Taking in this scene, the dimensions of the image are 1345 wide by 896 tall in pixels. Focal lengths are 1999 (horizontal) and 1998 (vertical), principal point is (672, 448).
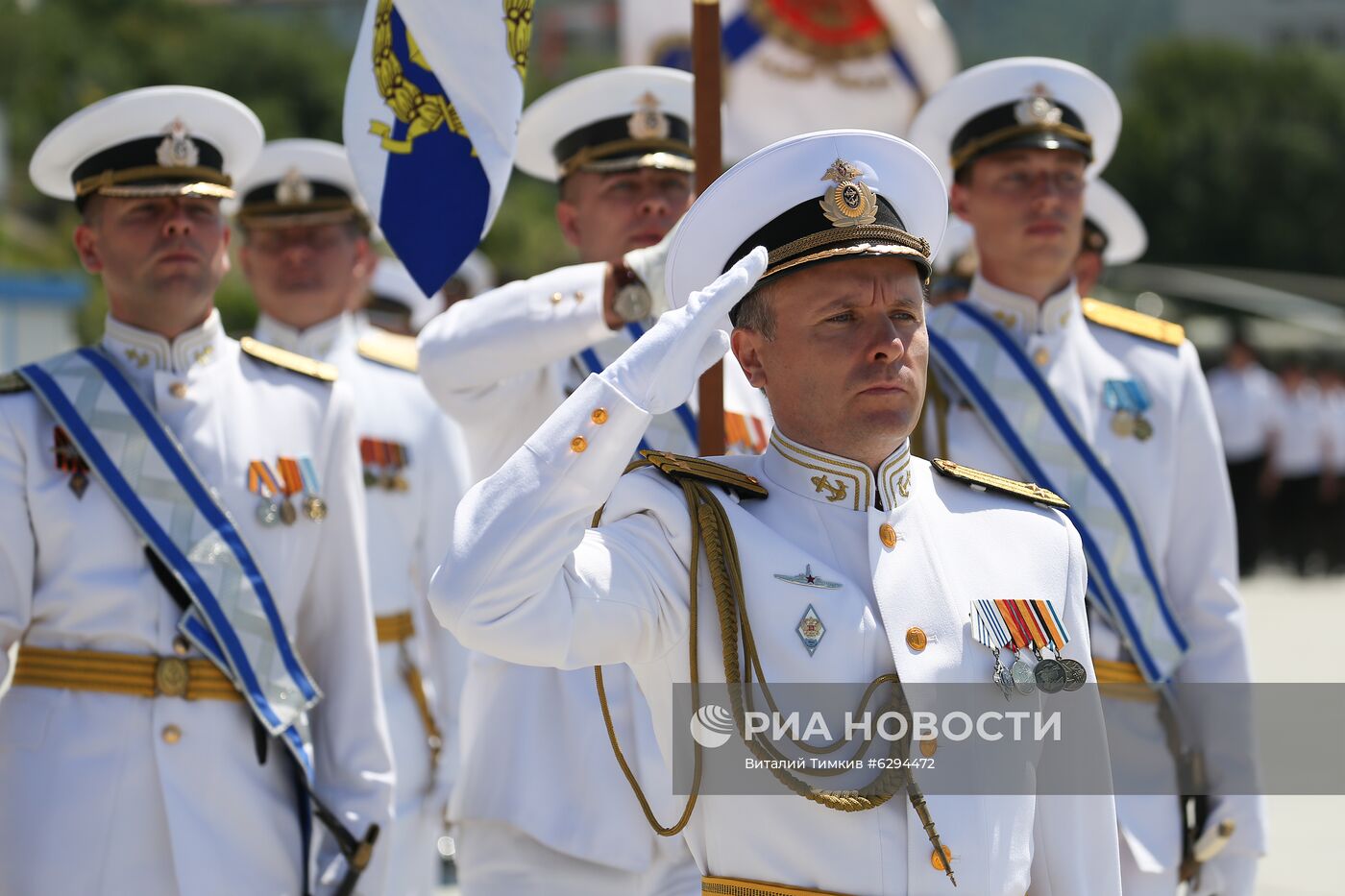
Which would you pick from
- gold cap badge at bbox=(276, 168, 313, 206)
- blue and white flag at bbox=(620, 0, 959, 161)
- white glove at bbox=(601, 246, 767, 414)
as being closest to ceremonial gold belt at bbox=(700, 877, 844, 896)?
white glove at bbox=(601, 246, 767, 414)

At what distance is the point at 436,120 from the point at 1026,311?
1.60 m

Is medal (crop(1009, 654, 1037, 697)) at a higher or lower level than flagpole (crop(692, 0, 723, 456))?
lower

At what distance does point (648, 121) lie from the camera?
512 centimetres

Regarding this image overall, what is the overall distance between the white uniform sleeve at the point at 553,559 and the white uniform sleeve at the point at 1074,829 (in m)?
0.73

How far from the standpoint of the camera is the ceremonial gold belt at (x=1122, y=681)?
460cm

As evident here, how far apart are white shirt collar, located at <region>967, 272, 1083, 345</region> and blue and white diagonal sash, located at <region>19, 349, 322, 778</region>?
188 cm

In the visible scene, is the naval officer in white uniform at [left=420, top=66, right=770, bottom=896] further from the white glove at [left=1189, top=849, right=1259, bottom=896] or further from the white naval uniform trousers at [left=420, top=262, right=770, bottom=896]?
the white glove at [left=1189, top=849, right=1259, bottom=896]

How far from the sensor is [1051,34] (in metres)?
68.8

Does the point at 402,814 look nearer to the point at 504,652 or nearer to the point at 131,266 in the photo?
the point at 131,266

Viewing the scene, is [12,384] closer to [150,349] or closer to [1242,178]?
[150,349]

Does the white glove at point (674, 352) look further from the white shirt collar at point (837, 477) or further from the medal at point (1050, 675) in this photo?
the medal at point (1050, 675)

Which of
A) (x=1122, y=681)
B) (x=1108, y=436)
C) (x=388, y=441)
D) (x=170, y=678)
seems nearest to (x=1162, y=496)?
(x=1108, y=436)

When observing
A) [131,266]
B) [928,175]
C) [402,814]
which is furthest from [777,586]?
[402,814]

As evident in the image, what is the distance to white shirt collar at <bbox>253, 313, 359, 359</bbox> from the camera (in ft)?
21.7
